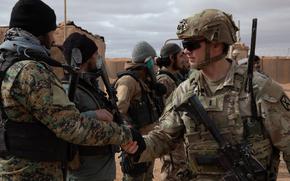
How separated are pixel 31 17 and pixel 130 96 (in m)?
2.37

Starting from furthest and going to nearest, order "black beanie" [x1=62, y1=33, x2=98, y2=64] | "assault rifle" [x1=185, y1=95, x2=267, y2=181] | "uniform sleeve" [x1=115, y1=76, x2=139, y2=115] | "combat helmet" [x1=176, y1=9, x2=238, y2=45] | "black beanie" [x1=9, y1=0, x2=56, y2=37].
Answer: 1. "uniform sleeve" [x1=115, y1=76, x2=139, y2=115]
2. "black beanie" [x1=62, y1=33, x2=98, y2=64]
3. "black beanie" [x1=9, y1=0, x2=56, y2=37]
4. "combat helmet" [x1=176, y1=9, x2=238, y2=45]
5. "assault rifle" [x1=185, y1=95, x2=267, y2=181]

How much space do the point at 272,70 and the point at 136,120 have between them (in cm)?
3781

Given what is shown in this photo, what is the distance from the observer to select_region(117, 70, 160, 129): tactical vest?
5676mm

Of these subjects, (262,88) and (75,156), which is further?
(75,156)

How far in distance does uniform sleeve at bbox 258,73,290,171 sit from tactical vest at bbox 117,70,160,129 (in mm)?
2850

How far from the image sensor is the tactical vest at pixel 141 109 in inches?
223

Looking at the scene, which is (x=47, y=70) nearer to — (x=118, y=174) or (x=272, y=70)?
(x=118, y=174)

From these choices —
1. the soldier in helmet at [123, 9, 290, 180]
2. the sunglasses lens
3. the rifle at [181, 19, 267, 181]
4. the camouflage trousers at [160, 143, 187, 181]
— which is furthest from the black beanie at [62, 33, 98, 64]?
the camouflage trousers at [160, 143, 187, 181]

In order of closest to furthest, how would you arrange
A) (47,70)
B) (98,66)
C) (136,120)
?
(47,70) < (98,66) < (136,120)

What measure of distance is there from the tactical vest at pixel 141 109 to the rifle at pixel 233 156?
2725 mm

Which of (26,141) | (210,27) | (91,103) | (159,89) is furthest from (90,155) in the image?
(159,89)

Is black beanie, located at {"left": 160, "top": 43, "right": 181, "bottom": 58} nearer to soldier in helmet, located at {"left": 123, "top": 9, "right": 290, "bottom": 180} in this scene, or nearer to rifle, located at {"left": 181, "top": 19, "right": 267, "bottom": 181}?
soldier in helmet, located at {"left": 123, "top": 9, "right": 290, "bottom": 180}

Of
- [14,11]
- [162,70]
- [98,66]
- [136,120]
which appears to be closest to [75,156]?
[98,66]

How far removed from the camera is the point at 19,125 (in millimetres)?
3176
